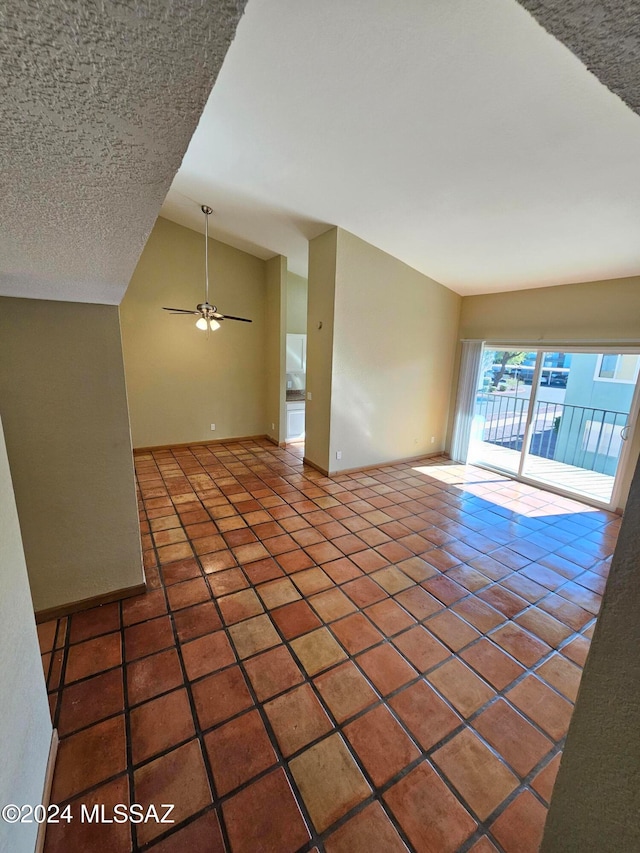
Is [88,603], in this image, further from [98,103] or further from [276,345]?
[276,345]

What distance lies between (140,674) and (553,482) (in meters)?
5.01

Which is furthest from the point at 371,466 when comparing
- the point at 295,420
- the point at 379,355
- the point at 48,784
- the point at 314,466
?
the point at 48,784

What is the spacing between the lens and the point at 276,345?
608 centimetres

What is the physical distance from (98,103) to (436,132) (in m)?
2.60

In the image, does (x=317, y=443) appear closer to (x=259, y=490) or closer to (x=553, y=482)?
(x=259, y=490)

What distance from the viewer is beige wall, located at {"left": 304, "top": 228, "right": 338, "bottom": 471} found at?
4.40 meters

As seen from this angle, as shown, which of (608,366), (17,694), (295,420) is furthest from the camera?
(295,420)

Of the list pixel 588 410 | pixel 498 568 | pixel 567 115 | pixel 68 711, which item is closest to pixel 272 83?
pixel 567 115

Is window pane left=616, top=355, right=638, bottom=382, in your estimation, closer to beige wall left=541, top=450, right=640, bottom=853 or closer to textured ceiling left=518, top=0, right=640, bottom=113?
beige wall left=541, top=450, right=640, bottom=853

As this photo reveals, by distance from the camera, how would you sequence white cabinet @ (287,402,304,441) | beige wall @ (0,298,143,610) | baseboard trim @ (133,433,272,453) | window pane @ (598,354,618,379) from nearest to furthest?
1. beige wall @ (0,298,143,610)
2. window pane @ (598,354,618,379)
3. baseboard trim @ (133,433,272,453)
4. white cabinet @ (287,402,304,441)

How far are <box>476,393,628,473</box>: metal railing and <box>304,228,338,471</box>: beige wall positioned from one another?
96.0 inches

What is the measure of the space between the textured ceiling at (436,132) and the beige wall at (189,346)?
1.69 metres

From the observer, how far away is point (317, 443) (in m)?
5.06

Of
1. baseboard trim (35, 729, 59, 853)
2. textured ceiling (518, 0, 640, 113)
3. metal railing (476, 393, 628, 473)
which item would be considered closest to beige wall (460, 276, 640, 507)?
metal railing (476, 393, 628, 473)
